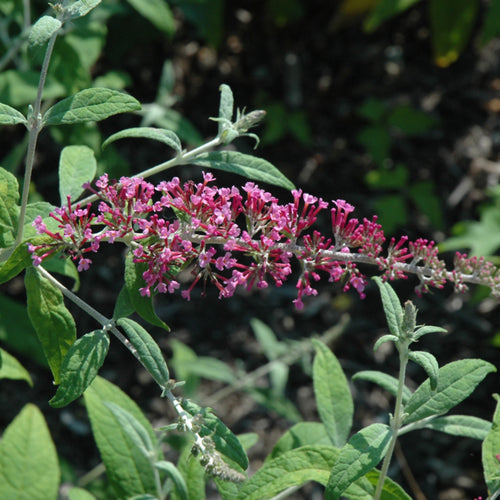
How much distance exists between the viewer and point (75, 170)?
281cm

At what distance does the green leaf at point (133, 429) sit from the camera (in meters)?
2.89

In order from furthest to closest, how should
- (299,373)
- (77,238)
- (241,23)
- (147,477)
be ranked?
1. (241,23)
2. (299,373)
3. (147,477)
4. (77,238)

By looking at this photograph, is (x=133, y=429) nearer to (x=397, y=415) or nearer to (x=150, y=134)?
(x=397, y=415)

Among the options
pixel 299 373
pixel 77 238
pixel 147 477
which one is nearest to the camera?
pixel 77 238

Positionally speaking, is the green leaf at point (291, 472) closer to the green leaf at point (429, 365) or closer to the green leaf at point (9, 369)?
the green leaf at point (429, 365)

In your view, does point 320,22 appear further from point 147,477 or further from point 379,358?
point 147,477

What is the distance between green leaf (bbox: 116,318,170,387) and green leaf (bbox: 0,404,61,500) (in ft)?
3.95

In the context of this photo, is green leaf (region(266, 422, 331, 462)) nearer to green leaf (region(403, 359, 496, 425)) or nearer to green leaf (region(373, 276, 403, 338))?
green leaf (region(403, 359, 496, 425))

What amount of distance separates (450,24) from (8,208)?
4637 millimetres

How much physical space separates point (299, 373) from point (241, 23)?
3.52 meters

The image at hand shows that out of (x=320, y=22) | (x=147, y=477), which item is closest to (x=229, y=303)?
(x=147, y=477)

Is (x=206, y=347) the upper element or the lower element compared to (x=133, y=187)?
lower

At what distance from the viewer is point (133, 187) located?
7.53 ft

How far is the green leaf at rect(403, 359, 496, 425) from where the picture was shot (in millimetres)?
2441
